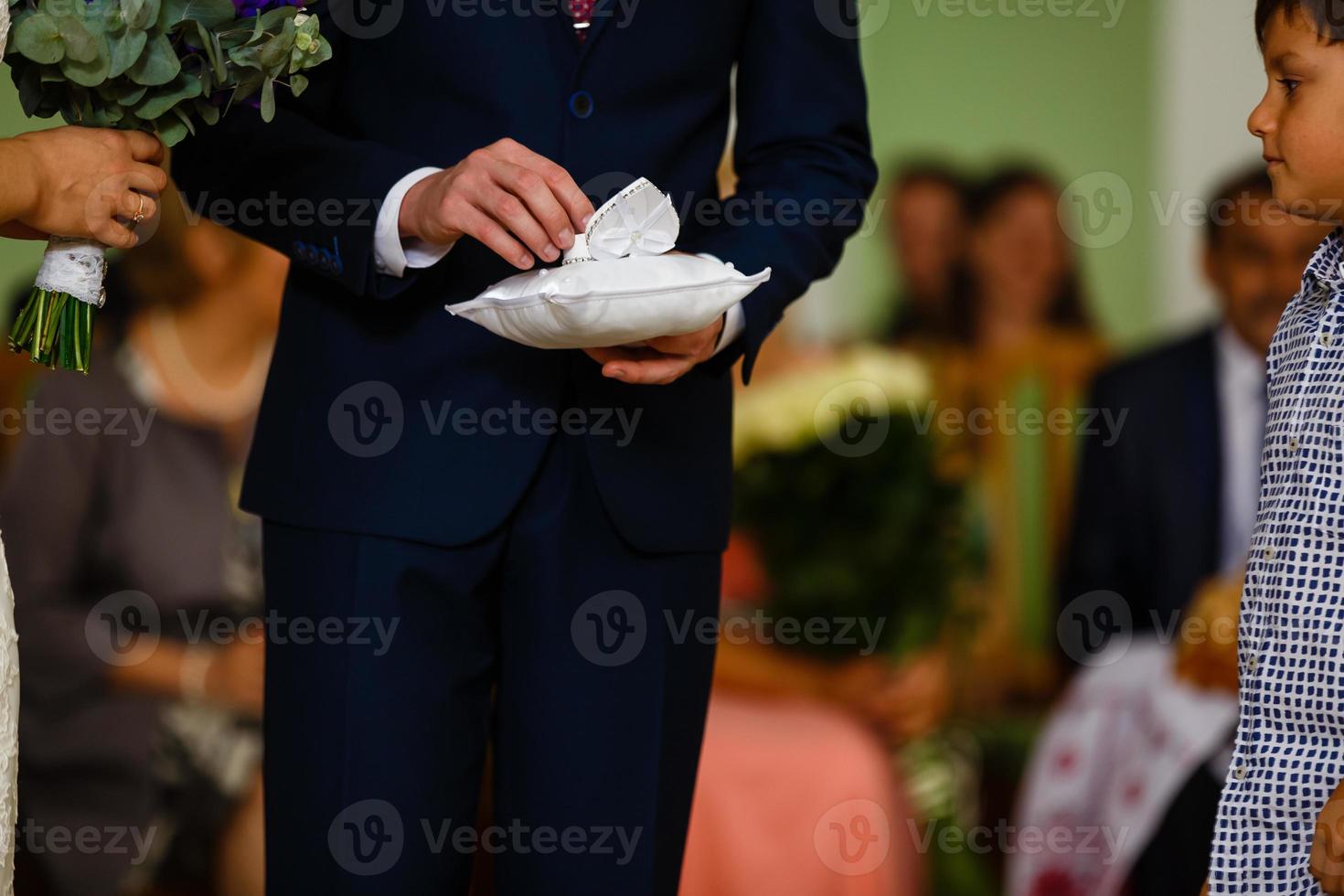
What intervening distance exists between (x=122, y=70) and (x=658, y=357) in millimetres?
500

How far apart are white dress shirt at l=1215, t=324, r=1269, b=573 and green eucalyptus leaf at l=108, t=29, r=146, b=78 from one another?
8.61ft

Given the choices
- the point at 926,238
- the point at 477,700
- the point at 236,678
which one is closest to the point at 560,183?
the point at 477,700

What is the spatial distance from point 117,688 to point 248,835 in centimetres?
38

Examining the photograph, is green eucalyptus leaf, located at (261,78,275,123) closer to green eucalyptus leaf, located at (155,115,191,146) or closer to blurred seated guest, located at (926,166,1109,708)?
green eucalyptus leaf, located at (155,115,191,146)

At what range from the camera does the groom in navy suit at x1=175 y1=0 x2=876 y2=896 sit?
1342 millimetres

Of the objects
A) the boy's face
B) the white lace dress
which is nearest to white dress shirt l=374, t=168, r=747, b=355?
the white lace dress

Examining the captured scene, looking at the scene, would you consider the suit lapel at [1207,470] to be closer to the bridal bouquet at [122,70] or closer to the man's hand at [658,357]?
the man's hand at [658,357]

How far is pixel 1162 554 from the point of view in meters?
3.29

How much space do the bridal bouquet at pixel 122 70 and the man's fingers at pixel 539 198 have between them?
0.19m

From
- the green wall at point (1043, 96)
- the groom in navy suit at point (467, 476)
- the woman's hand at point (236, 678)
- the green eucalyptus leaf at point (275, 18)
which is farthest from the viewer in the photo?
the green wall at point (1043, 96)

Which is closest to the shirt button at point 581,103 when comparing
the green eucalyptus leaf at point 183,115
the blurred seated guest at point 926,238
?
the green eucalyptus leaf at point 183,115

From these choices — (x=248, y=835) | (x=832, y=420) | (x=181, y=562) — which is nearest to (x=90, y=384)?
(x=181, y=562)

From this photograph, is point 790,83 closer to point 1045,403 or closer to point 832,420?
point 832,420

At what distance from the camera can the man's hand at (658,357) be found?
1267mm
